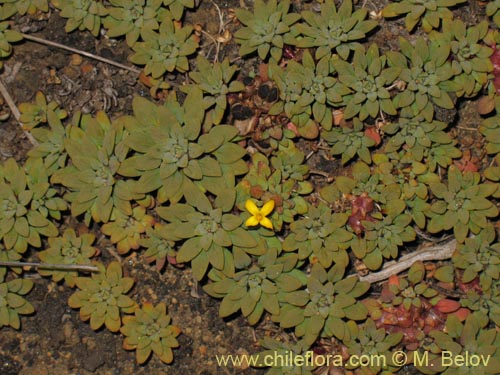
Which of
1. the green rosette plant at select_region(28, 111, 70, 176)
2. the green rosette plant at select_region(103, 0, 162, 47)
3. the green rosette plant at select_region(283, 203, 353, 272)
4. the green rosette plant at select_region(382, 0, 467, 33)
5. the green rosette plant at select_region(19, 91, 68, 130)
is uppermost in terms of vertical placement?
the green rosette plant at select_region(382, 0, 467, 33)

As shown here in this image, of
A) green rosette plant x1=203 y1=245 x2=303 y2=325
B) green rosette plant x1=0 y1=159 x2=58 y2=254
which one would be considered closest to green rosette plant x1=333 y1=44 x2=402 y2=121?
green rosette plant x1=203 y1=245 x2=303 y2=325

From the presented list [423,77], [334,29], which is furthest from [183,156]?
[423,77]

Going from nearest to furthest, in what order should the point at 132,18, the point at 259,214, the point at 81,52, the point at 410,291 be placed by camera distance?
the point at 259,214 → the point at 410,291 → the point at 132,18 → the point at 81,52

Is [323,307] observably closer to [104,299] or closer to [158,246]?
[158,246]

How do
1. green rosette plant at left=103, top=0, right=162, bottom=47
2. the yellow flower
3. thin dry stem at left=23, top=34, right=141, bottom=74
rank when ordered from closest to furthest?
the yellow flower
green rosette plant at left=103, top=0, right=162, bottom=47
thin dry stem at left=23, top=34, right=141, bottom=74

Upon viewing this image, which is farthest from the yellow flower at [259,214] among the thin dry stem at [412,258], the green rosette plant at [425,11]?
the green rosette plant at [425,11]

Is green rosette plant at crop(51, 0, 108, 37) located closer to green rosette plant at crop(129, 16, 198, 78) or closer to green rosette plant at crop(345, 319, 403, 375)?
green rosette plant at crop(129, 16, 198, 78)

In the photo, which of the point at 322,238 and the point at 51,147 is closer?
the point at 322,238

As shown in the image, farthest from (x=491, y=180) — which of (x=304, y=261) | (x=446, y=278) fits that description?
(x=304, y=261)
